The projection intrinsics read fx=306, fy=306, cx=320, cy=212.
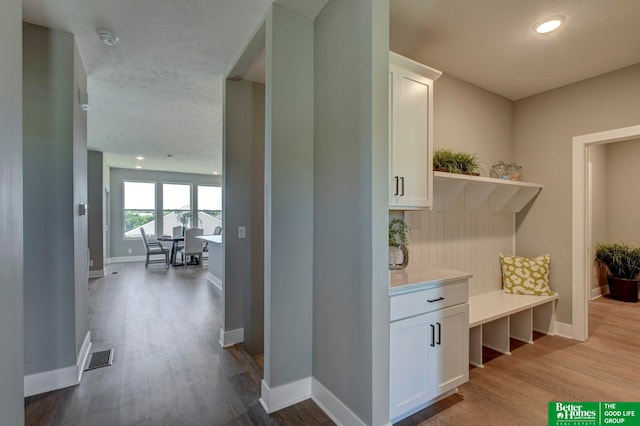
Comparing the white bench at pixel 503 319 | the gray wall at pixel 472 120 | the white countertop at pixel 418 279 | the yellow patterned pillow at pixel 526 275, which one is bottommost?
the white bench at pixel 503 319

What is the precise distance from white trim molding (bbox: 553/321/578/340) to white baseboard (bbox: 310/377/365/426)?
9.15 feet

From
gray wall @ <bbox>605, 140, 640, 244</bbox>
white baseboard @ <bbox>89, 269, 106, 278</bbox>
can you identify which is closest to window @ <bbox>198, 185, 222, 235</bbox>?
white baseboard @ <bbox>89, 269, 106, 278</bbox>

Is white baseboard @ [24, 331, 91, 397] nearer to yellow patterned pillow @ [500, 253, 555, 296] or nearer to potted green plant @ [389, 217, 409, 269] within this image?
potted green plant @ [389, 217, 409, 269]

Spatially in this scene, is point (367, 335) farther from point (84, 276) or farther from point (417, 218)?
point (84, 276)

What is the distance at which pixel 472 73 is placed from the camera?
3025mm

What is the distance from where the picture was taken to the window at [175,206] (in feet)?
30.4

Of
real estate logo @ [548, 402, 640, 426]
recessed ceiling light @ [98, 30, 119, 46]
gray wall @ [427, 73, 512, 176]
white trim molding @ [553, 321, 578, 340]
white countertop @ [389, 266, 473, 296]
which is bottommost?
real estate logo @ [548, 402, 640, 426]

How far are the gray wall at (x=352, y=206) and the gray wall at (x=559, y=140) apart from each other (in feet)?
8.99

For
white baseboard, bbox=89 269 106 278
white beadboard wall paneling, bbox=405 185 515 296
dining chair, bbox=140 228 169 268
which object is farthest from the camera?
dining chair, bbox=140 228 169 268

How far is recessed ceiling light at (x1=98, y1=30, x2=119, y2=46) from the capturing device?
2274 millimetres

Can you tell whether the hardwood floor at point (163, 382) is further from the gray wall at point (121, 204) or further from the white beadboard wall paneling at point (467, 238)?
the gray wall at point (121, 204)

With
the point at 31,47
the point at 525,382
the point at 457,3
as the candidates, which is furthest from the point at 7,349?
the point at 525,382

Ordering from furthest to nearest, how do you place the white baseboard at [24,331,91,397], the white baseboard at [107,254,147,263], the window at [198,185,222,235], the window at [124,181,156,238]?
1. the window at [198,185,222,235]
2. the window at [124,181,156,238]
3. the white baseboard at [107,254,147,263]
4. the white baseboard at [24,331,91,397]

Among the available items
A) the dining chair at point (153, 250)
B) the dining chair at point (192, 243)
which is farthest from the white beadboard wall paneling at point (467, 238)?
the dining chair at point (153, 250)
